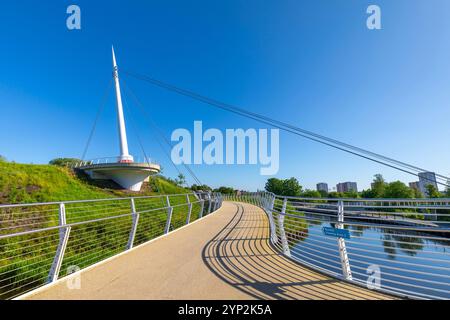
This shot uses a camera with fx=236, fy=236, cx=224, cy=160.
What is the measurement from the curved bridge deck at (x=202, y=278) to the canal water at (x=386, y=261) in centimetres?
35

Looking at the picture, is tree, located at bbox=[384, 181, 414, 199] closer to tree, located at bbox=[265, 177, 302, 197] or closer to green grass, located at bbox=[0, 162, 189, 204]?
tree, located at bbox=[265, 177, 302, 197]

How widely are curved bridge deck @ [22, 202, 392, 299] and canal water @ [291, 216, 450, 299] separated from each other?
350 millimetres

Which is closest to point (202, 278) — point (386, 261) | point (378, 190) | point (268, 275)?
point (268, 275)

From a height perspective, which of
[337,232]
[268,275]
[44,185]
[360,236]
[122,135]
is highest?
[122,135]

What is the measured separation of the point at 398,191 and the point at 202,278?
57516mm

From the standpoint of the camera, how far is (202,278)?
11.3 ft

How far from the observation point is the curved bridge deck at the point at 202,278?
9.59ft

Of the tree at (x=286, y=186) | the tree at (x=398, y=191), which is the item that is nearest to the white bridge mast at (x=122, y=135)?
the tree at (x=398, y=191)

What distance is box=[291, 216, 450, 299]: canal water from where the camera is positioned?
8.21 feet

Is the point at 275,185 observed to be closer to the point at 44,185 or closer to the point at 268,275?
Result: the point at 44,185
